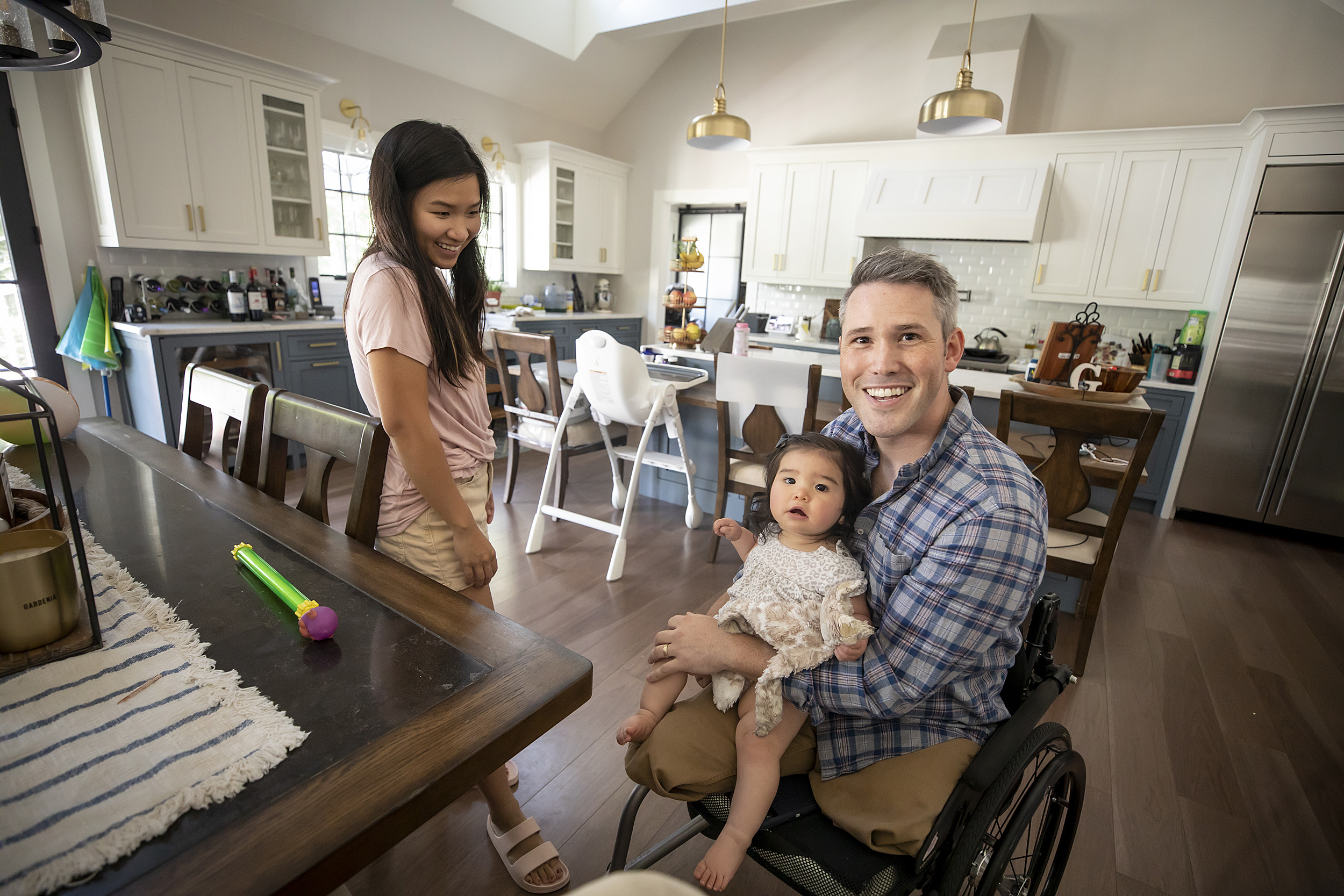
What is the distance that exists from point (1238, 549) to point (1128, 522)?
0.50 m

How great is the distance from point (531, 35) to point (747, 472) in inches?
166

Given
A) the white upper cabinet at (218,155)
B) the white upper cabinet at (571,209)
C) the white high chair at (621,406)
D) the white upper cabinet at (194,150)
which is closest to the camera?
the white high chair at (621,406)

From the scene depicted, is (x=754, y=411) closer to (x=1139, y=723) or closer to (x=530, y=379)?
(x=530, y=379)

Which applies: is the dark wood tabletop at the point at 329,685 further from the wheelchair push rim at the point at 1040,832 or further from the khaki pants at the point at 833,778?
the wheelchair push rim at the point at 1040,832

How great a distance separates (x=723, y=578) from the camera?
8.91 ft

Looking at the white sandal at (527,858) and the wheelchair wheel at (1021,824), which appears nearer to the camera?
the wheelchair wheel at (1021,824)

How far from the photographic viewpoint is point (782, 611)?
108cm

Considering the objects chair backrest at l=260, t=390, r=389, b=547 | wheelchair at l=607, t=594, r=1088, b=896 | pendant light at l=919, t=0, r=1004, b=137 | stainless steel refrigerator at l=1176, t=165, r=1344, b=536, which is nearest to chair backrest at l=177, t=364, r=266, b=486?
chair backrest at l=260, t=390, r=389, b=547

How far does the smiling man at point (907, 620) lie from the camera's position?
899mm

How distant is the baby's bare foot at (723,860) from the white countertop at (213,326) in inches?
123

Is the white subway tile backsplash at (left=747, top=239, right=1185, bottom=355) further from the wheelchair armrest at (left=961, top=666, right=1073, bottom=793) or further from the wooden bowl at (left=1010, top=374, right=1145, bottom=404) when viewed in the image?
the wheelchair armrest at (left=961, top=666, right=1073, bottom=793)

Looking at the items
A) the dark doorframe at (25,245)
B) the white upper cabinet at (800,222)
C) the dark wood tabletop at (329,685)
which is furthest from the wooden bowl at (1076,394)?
the dark doorframe at (25,245)

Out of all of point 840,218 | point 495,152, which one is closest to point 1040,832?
point 840,218

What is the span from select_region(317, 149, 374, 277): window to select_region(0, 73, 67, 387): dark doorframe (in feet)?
4.98
